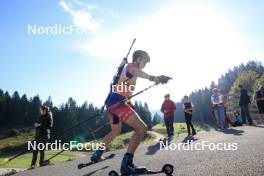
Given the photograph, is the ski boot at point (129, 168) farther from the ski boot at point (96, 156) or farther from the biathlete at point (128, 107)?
the ski boot at point (96, 156)

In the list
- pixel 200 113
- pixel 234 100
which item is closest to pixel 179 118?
pixel 200 113

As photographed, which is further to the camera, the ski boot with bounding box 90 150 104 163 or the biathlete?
the ski boot with bounding box 90 150 104 163

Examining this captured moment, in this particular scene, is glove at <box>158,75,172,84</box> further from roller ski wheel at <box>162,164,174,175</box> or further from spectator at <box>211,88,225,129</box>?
spectator at <box>211,88,225,129</box>

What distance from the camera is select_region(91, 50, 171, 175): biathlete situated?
5.91m

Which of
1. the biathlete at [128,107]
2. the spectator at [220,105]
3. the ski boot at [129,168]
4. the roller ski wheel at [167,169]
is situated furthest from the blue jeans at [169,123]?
the ski boot at [129,168]

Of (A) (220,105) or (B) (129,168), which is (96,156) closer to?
(B) (129,168)

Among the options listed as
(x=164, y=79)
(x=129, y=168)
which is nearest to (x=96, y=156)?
(x=129, y=168)

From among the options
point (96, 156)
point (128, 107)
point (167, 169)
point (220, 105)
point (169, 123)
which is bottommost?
point (167, 169)

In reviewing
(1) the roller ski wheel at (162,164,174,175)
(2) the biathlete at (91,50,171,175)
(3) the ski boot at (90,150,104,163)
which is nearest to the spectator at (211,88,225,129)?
(2) the biathlete at (91,50,171,175)

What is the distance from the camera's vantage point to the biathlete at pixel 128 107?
5906mm

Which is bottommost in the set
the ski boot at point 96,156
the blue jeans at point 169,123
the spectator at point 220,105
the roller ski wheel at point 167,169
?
the roller ski wheel at point 167,169

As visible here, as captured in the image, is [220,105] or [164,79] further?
[220,105]

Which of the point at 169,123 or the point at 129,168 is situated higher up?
the point at 169,123

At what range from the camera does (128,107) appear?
6.20 metres
